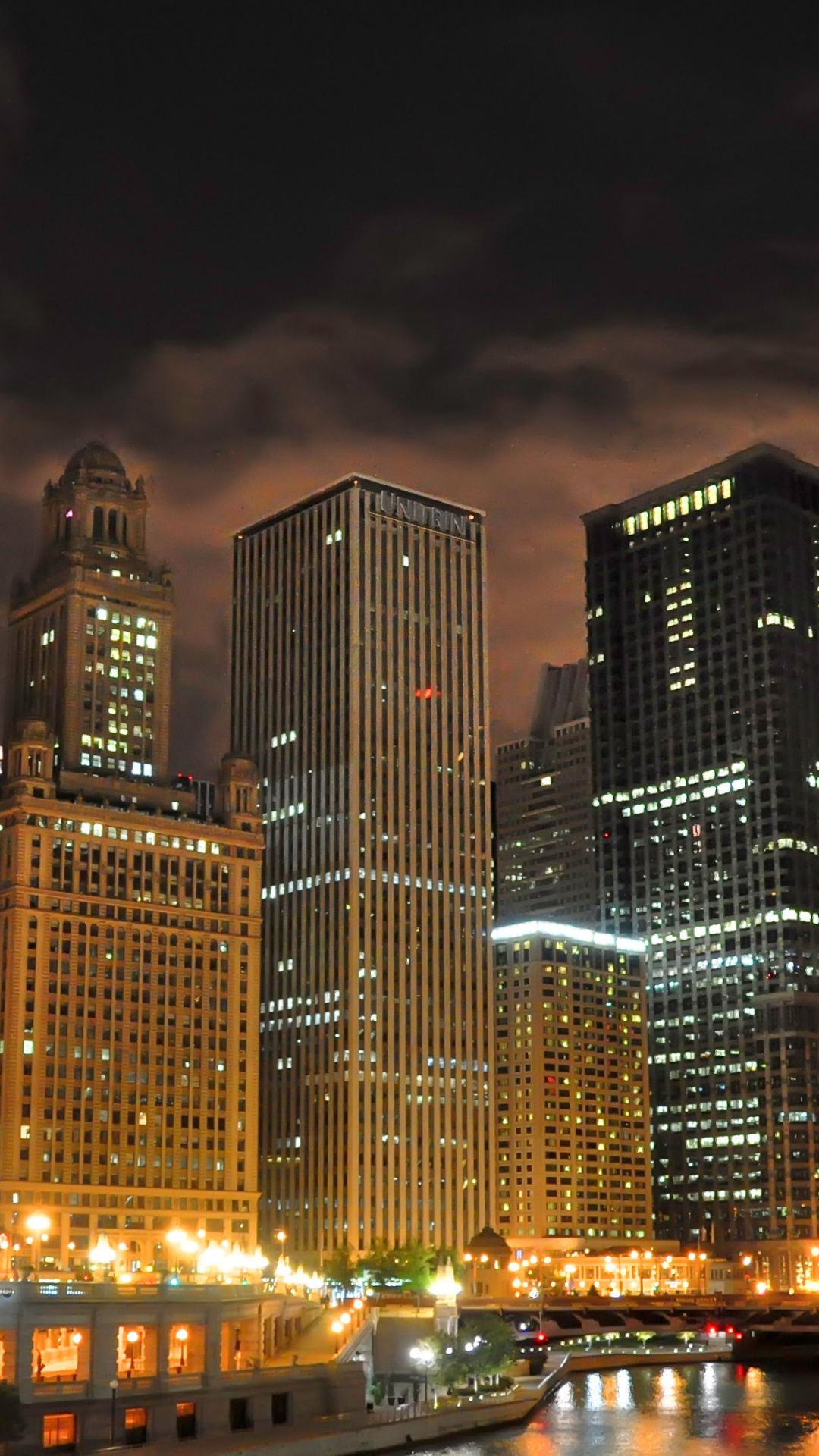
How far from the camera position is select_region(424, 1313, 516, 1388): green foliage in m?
161

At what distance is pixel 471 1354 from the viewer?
16838 centimetres

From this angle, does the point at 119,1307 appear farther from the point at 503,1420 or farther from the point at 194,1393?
the point at 503,1420

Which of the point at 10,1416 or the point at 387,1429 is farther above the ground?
the point at 10,1416

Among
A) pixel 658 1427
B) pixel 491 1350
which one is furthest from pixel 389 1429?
pixel 491 1350

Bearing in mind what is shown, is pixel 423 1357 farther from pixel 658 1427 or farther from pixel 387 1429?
pixel 387 1429

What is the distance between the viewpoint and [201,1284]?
138 meters

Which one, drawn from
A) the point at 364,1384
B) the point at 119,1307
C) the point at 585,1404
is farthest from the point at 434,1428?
the point at 585,1404

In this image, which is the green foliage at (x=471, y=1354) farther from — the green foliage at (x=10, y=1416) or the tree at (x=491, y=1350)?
the green foliage at (x=10, y=1416)

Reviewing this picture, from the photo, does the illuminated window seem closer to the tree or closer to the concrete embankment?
the concrete embankment

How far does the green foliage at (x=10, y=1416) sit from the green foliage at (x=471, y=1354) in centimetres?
5542

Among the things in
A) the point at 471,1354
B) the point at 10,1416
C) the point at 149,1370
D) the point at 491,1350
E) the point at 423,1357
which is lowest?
the point at 471,1354

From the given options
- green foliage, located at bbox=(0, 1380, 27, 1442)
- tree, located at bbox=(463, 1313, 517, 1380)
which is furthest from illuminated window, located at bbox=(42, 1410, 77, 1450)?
tree, located at bbox=(463, 1313, 517, 1380)

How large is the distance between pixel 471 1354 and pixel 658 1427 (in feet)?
55.5

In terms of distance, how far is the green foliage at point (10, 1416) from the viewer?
109438 mm
